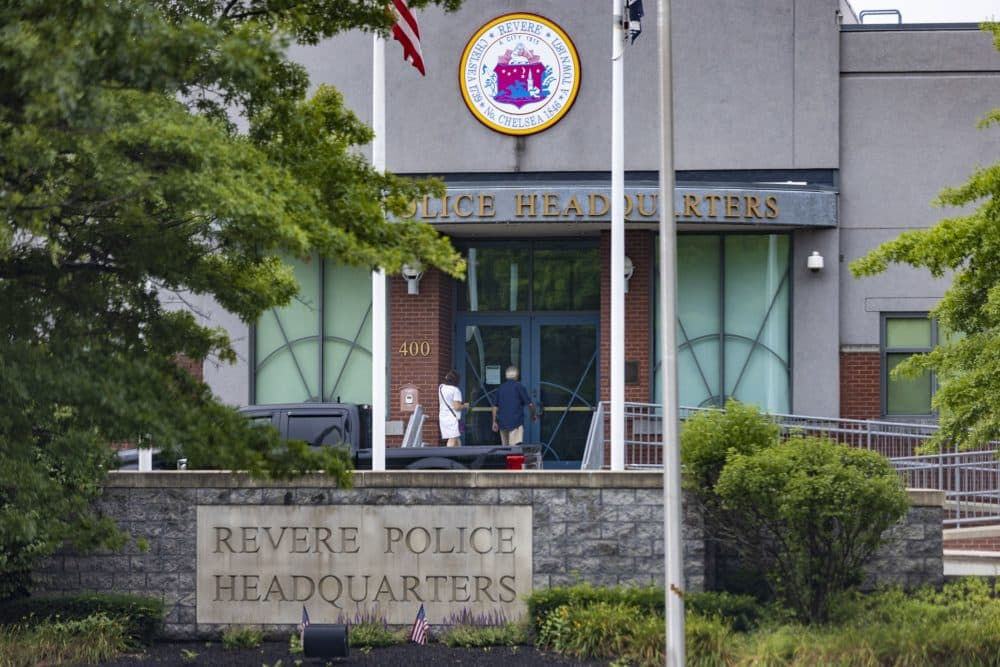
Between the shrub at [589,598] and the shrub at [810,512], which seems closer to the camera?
the shrub at [810,512]

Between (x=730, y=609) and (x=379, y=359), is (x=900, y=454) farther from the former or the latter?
(x=379, y=359)

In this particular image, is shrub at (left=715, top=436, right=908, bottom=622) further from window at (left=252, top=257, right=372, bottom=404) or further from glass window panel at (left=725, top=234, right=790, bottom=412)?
window at (left=252, top=257, right=372, bottom=404)

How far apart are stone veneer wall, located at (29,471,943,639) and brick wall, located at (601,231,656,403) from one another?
877cm

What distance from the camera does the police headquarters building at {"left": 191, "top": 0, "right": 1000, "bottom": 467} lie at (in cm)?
2361

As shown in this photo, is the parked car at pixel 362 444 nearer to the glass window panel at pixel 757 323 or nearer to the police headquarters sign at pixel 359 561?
the police headquarters sign at pixel 359 561

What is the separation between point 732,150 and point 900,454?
Answer: 5513mm

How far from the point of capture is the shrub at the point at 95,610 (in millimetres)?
14406

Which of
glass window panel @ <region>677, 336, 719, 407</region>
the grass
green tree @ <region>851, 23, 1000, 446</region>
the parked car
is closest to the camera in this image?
green tree @ <region>851, 23, 1000, 446</region>

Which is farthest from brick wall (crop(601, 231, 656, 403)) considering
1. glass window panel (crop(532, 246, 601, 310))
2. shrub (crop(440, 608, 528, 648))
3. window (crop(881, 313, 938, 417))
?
shrub (crop(440, 608, 528, 648))

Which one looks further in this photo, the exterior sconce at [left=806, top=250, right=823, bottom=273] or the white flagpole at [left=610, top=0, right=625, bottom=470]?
the exterior sconce at [left=806, top=250, right=823, bottom=273]

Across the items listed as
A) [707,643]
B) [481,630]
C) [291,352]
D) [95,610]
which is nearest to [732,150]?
[291,352]

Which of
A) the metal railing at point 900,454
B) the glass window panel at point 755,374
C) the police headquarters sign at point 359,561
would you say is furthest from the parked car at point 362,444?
the glass window panel at point 755,374

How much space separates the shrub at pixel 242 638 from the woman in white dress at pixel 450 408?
292 inches

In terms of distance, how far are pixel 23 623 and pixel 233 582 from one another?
6.81ft
